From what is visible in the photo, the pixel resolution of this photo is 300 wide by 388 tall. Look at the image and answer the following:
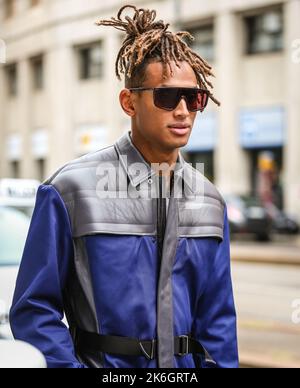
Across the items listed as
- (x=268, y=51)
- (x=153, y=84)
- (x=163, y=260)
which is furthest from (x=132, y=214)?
(x=268, y=51)

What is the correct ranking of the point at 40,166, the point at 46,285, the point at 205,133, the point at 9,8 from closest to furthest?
the point at 46,285, the point at 205,133, the point at 40,166, the point at 9,8

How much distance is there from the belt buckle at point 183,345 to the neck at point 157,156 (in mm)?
457

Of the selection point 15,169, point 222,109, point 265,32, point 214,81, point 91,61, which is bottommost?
point 15,169

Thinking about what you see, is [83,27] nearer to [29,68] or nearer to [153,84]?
[29,68]

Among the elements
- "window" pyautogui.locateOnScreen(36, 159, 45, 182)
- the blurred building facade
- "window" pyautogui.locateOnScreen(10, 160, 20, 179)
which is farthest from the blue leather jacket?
"window" pyautogui.locateOnScreen(10, 160, 20, 179)

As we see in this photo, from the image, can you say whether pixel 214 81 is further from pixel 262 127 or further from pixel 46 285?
pixel 46 285

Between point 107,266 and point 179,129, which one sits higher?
point 179,129

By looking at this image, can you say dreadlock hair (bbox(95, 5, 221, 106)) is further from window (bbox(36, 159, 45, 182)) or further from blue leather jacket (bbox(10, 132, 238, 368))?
window (bbox(36, 159, 45, 182))

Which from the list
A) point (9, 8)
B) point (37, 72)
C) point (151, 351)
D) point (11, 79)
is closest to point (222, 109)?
point (37, 72)

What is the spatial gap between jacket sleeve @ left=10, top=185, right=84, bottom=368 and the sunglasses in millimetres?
371

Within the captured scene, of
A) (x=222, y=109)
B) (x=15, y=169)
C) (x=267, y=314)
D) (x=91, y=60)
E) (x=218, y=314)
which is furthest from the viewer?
(x=15, y=169)

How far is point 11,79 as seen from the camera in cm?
3675

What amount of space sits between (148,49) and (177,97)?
0.15m

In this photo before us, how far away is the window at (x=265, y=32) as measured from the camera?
25969 millimetres
